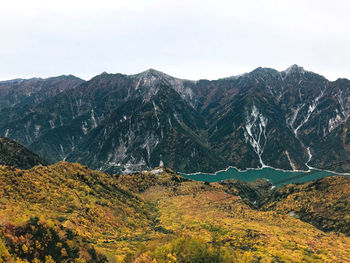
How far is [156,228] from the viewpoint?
154125 mm

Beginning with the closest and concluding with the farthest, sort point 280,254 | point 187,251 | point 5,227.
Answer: point 5,227
point 187,251
point 280,254

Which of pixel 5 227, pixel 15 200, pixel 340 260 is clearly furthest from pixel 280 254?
pixel 15 200

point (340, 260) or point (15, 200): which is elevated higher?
point (15, 200)

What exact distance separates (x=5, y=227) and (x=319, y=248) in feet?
417

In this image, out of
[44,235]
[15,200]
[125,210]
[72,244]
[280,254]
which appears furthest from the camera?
[125,210]

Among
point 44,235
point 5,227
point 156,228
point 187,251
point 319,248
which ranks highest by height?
point 5,227

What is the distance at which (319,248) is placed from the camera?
114 meters

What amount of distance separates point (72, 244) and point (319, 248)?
364 feet

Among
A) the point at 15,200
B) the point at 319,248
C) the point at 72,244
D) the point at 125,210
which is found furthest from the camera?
the point at 125,210

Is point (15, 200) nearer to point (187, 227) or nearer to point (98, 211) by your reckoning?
point (98, 211)

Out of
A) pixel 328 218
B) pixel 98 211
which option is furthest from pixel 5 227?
pixel 328 218

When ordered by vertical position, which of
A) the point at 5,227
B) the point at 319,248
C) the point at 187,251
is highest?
the point at 5,227

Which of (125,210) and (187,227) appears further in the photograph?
(125,210)

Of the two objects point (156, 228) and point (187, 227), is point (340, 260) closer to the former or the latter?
point (187, 227)
